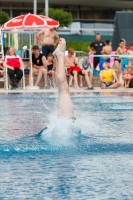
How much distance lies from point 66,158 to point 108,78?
13248 mm

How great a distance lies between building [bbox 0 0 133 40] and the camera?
58.8 m

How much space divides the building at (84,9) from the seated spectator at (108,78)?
121 feet

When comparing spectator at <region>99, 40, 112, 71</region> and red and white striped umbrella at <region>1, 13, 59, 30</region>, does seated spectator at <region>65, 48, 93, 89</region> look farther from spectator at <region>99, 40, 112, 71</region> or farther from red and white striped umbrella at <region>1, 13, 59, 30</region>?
spectator at <region>99, 40, 112, 71</region>

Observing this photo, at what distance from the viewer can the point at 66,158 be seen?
615cm

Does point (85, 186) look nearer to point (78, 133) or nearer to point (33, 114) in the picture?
point (78, 133)

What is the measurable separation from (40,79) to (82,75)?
1195 millimetres

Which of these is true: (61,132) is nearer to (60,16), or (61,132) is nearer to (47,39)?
(47,39)

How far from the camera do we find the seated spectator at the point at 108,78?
19172 mm

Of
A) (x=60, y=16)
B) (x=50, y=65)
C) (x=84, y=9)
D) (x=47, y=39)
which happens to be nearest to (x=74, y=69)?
(x=50, y=65)

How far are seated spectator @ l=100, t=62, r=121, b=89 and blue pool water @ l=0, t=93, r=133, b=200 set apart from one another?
8697 millimetres

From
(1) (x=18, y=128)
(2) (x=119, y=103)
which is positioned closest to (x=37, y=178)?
(1) (x=18, y=128)

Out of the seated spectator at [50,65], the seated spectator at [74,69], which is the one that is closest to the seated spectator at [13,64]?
the seated spectator at [50,65]

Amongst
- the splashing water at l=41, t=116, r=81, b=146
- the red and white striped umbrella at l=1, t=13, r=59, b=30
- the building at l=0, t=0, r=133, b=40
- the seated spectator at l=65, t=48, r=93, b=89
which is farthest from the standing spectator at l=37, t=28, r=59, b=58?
the building at l=0, t=0, r=133, b=40

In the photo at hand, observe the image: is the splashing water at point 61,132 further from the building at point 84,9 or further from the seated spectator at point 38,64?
the building at point 84,9
